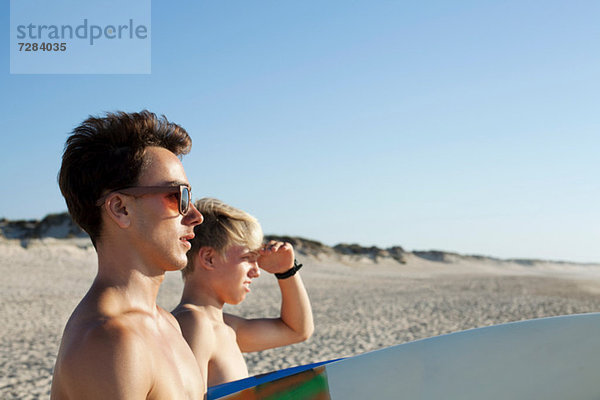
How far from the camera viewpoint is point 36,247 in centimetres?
2808

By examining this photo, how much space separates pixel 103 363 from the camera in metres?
1.15

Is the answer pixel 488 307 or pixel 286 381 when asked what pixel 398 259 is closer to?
pixel 488 307

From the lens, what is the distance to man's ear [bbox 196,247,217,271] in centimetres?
241

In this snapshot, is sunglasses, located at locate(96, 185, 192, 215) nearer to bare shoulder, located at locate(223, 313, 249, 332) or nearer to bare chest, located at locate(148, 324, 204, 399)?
bare chest, located at locate(148, 324, 204, 399)

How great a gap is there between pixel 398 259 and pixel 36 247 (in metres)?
33.4

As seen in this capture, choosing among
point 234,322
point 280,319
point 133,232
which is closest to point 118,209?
point 133,232

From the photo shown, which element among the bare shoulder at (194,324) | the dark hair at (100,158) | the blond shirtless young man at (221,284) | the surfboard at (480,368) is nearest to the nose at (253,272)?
the blond shirtless young man at (221,284)

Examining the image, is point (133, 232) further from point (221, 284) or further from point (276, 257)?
point (276, 257)

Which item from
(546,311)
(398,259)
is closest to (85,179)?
(546,311)

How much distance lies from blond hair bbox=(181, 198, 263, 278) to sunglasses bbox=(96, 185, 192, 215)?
886 mm

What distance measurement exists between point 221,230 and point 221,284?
25 centimetres

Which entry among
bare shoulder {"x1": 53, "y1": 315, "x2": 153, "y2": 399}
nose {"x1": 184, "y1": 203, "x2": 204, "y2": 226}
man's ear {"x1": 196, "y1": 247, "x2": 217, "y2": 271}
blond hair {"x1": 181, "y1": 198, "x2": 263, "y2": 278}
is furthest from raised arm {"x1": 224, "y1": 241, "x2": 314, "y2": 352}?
bare shoulder {"x1": 53, "y1": 315, "x2": 153, "y2": 399}

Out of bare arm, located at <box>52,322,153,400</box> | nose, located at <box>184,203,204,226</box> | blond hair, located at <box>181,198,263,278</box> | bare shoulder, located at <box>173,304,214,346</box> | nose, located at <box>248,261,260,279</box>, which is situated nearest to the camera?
bare arm, located at <box>52,322,153,400</box>

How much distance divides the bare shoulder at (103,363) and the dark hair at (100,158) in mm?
337
